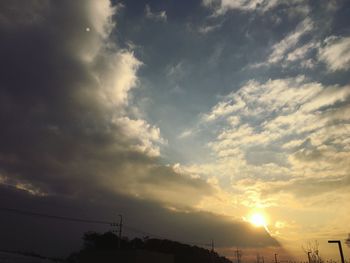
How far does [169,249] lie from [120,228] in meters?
52.7

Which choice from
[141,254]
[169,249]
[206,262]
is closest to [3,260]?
[141,254]

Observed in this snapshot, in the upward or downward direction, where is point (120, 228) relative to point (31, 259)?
upward

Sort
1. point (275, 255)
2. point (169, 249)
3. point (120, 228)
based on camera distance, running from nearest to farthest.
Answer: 1. point (120, 228)
2. point (275, 255)
3. point (169, 249)

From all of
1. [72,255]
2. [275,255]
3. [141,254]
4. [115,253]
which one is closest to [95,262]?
[115,253]

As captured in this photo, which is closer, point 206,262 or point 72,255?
point 72,255

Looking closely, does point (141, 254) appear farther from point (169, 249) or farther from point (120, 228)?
point (169, 249)

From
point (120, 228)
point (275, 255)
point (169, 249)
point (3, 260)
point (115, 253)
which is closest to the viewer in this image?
point (3, 260)

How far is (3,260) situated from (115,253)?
18848 millimetres

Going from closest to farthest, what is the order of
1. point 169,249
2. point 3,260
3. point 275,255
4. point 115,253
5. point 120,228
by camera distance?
point 3,260, point 115,253, point 120,228, point 275,255, point 169,249

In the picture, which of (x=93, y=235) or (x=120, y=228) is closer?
(x=120, y=228)

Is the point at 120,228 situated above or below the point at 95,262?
above

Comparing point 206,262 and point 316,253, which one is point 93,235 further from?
point 316,253

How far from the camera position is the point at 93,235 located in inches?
4909

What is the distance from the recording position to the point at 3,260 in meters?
54.8
